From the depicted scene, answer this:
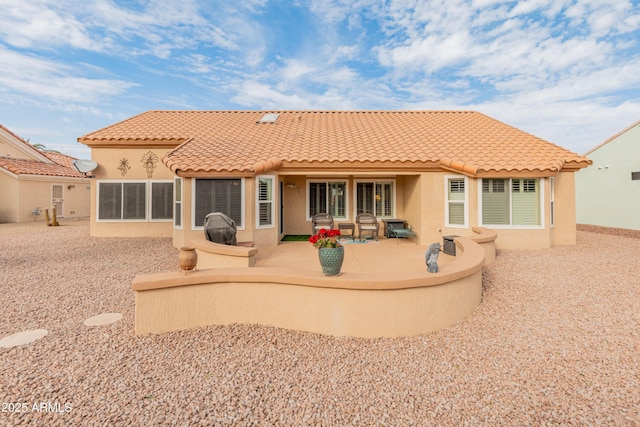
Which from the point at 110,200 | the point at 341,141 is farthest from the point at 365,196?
the point at 110,200

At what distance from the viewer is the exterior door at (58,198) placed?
65.1 feet

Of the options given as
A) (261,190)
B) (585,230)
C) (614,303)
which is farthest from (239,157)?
(585,230)

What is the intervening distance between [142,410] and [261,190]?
798cm

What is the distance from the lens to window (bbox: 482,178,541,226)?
10.3m

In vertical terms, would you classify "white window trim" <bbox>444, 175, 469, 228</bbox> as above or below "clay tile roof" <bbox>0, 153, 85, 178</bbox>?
below

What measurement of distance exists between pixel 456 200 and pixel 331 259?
7797mm

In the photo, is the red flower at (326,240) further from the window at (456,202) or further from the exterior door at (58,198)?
the exterior door at (58,198)

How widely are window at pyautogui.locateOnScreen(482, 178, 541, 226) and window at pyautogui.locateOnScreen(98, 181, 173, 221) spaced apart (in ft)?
43.3

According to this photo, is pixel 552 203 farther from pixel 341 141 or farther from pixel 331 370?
pixel 331 370

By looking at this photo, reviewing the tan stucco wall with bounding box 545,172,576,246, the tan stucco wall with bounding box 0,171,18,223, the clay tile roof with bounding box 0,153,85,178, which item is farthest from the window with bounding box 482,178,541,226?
the tan stucco wall with bounding box 0,171,18,223

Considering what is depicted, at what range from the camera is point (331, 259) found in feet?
14.7

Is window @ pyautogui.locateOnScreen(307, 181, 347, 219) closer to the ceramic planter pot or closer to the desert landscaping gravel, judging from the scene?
the desert landscaping gravel

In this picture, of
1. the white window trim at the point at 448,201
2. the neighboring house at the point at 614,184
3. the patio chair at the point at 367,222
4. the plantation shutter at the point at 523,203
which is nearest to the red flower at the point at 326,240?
the patio chair at the point at 367,222

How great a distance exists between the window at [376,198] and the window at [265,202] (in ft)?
13.7
